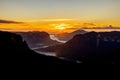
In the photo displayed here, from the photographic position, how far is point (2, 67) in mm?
71375

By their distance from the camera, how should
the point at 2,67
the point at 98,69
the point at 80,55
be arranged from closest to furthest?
the point at 2,67
the point at 98,69
the point at 80,55

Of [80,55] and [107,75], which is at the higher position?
[107,75]

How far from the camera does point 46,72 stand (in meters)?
74.1

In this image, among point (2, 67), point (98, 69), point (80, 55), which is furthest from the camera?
point (80, 55)

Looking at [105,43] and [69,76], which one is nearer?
[69,76]

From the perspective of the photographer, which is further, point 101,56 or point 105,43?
point 105,43

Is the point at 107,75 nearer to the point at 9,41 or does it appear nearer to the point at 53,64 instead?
the point at 53,64

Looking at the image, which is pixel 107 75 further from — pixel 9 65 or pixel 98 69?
pixel 9 65

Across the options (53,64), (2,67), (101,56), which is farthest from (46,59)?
(101,56)

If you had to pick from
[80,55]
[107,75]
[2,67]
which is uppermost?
[2,67]

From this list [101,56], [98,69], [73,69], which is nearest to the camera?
[73,69]

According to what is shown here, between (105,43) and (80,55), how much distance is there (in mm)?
18757

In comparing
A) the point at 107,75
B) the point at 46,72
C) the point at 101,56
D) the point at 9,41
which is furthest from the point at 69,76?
the point at 101,56

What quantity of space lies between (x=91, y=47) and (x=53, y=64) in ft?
377
